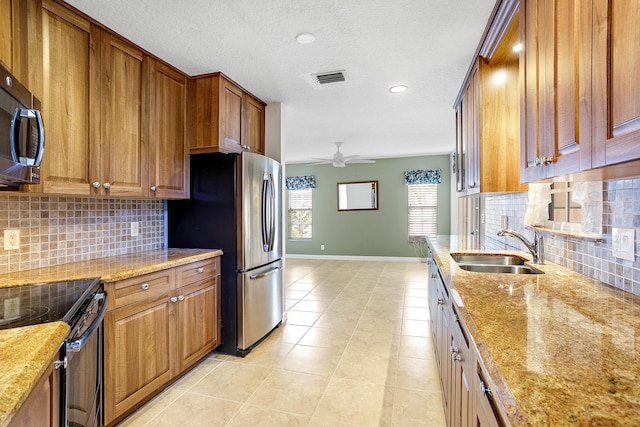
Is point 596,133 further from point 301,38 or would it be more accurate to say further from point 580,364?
point 301,38

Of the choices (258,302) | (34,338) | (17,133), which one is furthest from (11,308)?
(258,302)

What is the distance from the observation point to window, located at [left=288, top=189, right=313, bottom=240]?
7.86 metres

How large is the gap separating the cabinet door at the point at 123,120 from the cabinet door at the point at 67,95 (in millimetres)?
55

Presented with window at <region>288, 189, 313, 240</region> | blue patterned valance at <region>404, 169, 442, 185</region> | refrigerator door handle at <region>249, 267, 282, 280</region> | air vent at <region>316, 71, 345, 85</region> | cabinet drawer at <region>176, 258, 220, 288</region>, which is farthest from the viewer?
window at <region>288, 189, 313, 240</region>

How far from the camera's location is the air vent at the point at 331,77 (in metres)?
2.69

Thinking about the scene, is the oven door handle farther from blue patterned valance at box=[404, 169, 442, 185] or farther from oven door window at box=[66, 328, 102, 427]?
blue patterned valance at box=[404, 169, 442, 185]

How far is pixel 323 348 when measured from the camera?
111 inches

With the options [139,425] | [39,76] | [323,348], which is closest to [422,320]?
[323,348]

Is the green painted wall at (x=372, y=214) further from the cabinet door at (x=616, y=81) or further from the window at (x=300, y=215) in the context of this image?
the cabinet door at (x=616, y=81)

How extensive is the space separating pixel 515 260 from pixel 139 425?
8.19ft

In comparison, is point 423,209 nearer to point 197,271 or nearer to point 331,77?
point 331,77

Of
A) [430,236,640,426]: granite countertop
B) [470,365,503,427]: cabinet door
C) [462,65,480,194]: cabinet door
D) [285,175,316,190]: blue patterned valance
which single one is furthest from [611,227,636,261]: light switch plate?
[285,175,316,190]: blue patterned valance

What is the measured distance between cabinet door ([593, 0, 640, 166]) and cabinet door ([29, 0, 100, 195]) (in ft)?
7.70

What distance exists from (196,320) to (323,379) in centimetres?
104
